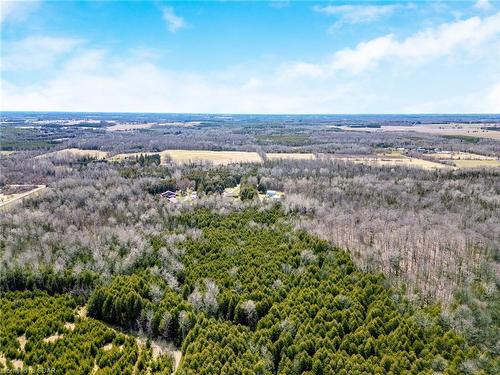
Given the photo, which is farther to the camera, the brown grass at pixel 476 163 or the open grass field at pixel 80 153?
the open grass field at pixel 80 153

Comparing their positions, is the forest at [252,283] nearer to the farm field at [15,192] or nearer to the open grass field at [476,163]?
the farm field at [15,192]

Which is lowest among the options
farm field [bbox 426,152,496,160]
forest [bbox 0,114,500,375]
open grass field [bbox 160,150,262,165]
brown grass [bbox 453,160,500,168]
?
forest [bbox 0,114,500,375]

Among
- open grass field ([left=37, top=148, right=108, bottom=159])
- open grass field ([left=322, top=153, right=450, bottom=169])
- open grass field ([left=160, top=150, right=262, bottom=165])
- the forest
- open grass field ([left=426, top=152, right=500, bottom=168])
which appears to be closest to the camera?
the forest

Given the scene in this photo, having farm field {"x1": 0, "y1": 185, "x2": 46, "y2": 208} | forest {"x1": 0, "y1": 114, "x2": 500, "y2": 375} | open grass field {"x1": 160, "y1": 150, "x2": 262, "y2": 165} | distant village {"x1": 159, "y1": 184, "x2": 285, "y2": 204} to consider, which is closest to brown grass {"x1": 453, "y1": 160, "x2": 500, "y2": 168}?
forest {"x1": 0, "y1": 114, "x2": 500, "y2": 375}

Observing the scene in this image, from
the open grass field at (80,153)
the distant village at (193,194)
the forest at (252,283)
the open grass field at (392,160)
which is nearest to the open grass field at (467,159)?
the open grass field at (392,160)

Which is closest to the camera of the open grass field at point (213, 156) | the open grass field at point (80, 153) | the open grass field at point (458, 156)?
the open grass field at point (213, 156)

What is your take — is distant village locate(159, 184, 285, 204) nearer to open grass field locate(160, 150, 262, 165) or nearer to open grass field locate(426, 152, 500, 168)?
open grass field locate(160, 150, 262, 165)

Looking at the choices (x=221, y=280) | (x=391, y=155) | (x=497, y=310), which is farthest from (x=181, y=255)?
(x=391, y=155)
